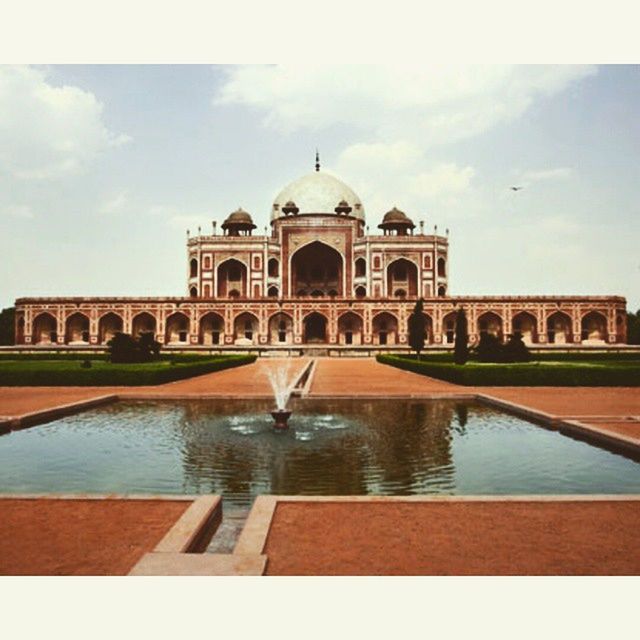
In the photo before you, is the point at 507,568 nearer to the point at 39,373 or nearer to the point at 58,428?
the point at 58,428

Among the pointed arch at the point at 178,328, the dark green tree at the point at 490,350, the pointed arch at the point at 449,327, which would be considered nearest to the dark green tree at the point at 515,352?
the dark green tree at the point at 490,350

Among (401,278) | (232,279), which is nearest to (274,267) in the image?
(232,279)

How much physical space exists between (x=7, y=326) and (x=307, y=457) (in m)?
42.1

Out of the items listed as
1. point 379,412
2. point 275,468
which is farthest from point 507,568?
point 379,412

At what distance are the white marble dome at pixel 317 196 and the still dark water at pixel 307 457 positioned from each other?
125 ft

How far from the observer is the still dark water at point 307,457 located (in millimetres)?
5828

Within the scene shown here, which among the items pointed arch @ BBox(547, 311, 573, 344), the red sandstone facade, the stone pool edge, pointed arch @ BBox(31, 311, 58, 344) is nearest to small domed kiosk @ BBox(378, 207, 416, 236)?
the red sandstone facade

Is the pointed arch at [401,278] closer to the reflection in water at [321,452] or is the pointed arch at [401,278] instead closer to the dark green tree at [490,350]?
the dark green tree at [490,350]

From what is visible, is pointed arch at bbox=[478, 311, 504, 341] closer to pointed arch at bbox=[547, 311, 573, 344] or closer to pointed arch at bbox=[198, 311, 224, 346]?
pointed arch at bbox=[547, 311, 573, 344]

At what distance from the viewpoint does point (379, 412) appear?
10.5 meters

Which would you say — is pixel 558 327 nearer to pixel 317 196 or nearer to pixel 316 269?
pixel 316 269

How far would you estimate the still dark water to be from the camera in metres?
5.83

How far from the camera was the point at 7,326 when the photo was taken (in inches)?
1715

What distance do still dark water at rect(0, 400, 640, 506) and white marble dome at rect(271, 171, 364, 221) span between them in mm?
37956
